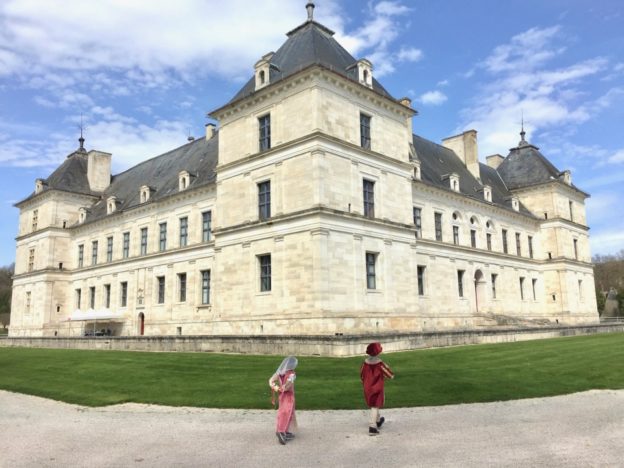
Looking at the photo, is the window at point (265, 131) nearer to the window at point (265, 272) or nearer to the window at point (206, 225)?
the window at point (265, 272)

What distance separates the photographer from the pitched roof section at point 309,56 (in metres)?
27.8

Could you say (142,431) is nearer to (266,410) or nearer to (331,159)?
(266,410)

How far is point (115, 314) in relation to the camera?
4209 cm

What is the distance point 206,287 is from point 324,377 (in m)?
22.6

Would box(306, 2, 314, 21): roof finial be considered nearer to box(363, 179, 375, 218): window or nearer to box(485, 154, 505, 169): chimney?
box(363, 179, 375, 218): window

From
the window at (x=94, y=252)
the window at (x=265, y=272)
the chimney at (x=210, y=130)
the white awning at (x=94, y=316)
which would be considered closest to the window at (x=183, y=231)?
the white awning at (x=94, y=316)

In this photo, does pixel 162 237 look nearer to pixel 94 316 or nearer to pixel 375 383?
pixel 94 316

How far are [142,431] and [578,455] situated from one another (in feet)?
22.0

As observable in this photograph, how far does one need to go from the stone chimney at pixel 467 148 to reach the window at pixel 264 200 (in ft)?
87.2

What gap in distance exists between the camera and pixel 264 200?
2764cm

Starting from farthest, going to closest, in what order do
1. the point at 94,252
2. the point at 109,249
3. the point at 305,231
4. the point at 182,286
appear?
the point at 94,252
the point at 109,249
the point at 182,286
the point at 305,231

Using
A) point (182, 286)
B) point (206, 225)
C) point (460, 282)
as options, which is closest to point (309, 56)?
point (206, 225)

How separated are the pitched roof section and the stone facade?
0.19 m

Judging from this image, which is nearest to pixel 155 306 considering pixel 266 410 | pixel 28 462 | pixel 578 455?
pixel 266 410
